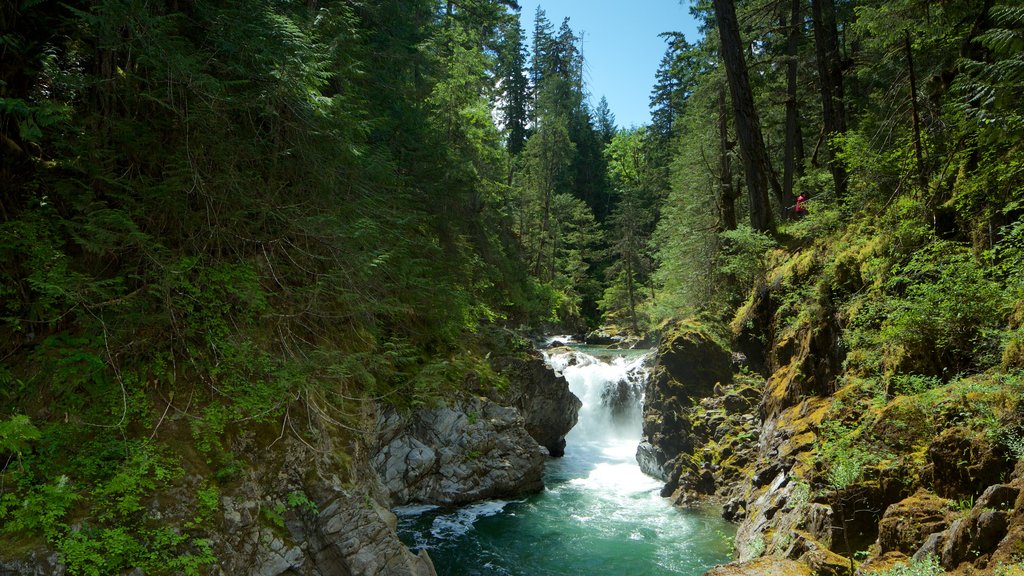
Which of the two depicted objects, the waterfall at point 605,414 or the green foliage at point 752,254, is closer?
the green foliage at point 752,254

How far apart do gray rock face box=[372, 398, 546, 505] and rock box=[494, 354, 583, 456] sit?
6.48 feet

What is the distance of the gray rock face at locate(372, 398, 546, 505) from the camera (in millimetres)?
10984

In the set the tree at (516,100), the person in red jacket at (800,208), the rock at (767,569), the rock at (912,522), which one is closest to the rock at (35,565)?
the rock at (767,569)

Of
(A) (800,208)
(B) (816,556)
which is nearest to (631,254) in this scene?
(A) (800,208)

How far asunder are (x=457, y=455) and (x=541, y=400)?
16.4 feet

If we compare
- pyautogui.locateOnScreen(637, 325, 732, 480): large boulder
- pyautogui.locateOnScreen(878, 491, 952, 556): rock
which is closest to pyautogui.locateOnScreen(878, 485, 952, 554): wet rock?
pyautogui.locateOnScreen(878, 491, 952, 556): rock

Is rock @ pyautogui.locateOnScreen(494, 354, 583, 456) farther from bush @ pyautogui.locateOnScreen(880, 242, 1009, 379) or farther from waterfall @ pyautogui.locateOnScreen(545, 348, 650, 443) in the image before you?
bush @ pyautogui.locateOnScreen(880, 242, 1009, 379)

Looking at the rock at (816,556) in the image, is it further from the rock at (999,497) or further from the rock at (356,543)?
the rock at (356,543)

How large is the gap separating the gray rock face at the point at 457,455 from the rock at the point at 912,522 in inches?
318

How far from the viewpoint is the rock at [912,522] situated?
4980mm

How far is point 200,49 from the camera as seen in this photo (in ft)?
20.8

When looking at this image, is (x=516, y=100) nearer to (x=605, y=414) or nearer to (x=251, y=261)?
(x=605, y=414)

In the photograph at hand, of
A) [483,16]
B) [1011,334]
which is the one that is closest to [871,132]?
[1011,334]

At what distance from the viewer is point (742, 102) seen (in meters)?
11.0
